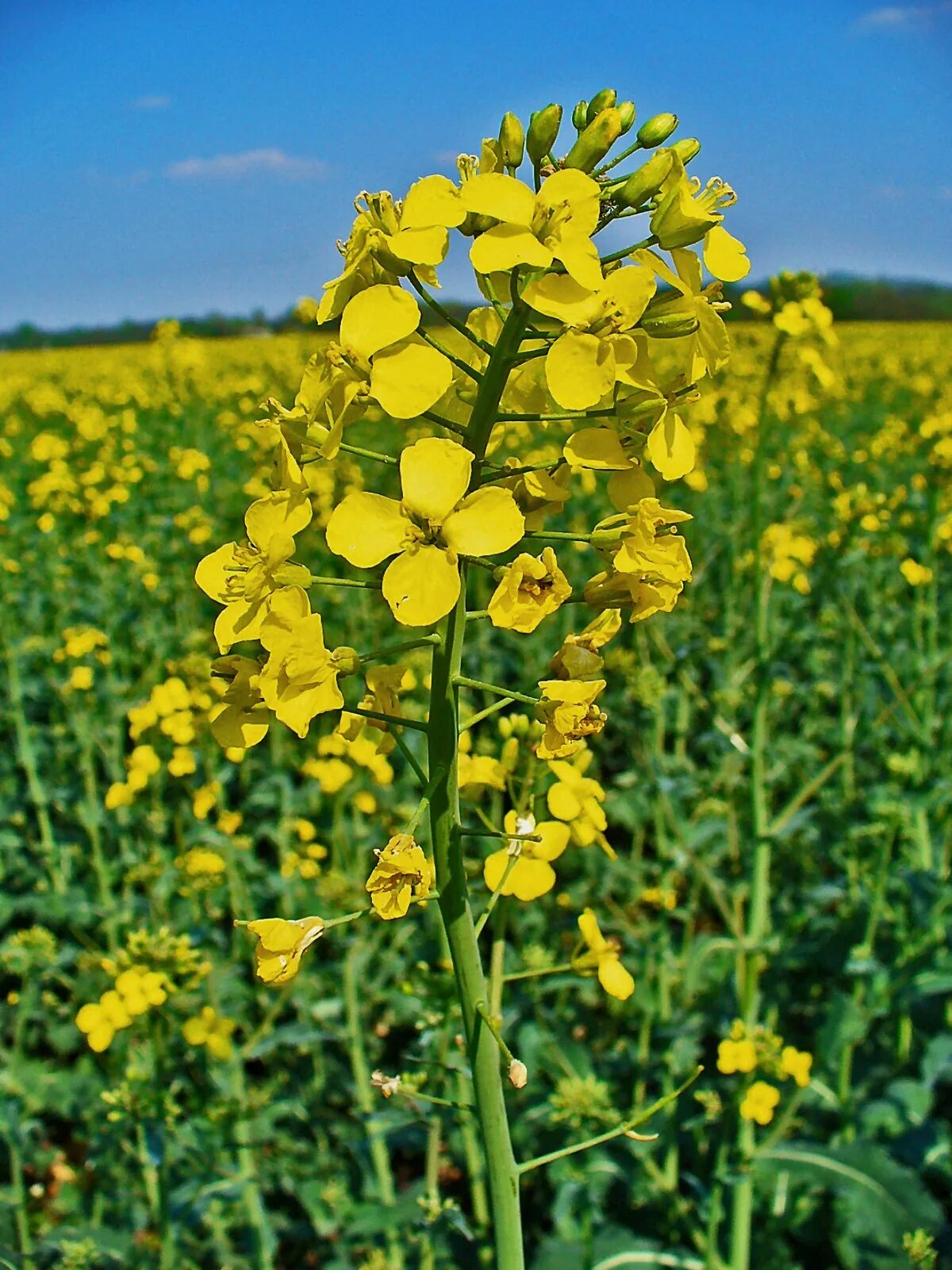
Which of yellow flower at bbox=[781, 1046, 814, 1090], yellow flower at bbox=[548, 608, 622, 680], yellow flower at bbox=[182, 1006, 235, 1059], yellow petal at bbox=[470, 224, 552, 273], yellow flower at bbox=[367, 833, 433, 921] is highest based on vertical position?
yellow petal at bbox=[470, 224, 552, 273]

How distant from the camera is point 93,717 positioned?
17.5 feet

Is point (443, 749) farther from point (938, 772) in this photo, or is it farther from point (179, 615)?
point (179, 615)

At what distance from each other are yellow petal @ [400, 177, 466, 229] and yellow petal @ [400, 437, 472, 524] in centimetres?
30

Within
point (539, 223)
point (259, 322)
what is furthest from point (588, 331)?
point (259, 322)

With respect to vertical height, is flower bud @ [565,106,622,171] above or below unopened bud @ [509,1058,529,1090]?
above

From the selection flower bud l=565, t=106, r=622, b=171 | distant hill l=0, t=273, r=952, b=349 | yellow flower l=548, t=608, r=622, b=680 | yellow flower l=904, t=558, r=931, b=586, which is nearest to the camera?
flower bud l=565, t=106, r=622, b=171

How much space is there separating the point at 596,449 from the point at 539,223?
1.01 ft

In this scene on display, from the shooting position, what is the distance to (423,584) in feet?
4.28

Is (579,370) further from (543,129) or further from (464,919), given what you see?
(464,919)

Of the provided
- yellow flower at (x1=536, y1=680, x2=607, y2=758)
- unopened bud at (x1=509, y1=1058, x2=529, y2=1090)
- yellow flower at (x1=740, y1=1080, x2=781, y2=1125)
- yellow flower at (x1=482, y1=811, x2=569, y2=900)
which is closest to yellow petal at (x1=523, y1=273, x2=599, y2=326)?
yellow flower at (x1=536, y1=680, x2=607, y2=758)

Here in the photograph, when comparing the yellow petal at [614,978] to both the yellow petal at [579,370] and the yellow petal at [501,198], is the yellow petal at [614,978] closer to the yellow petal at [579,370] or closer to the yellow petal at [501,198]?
the yellow petal at [579,370]

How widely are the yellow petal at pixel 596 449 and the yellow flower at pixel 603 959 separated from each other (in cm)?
75

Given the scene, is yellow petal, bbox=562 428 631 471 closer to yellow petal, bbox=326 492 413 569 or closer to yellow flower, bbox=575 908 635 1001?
yellow petal, bbox=326 492 413 569

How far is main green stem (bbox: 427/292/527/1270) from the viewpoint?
4.67ft
